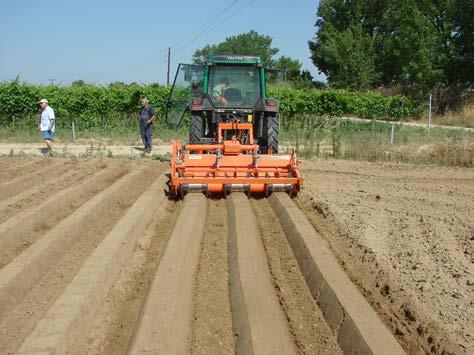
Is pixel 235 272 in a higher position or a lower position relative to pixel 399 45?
lower

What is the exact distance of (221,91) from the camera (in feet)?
30.0

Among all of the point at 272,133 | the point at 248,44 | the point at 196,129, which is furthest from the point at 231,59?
the point at 248,44

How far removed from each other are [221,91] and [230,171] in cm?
204

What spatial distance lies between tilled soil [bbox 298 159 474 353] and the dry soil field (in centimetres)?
2

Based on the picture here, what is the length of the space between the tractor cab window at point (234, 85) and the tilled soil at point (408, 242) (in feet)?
5.55

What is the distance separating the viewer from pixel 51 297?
4062 millimetres

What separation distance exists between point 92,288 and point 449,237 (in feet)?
11.8

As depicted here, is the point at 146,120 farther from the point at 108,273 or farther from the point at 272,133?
the point at 108,273

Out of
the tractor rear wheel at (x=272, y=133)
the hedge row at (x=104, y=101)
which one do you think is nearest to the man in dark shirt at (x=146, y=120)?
the tractor rear wheel at (x=272, y=133)

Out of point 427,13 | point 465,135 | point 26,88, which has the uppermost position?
point 427,13

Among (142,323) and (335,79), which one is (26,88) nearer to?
(142,323)

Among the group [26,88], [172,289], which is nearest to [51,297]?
[172,289]

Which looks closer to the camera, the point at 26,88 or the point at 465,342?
the point at 465,342

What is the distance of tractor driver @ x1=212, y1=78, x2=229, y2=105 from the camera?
9117mm
